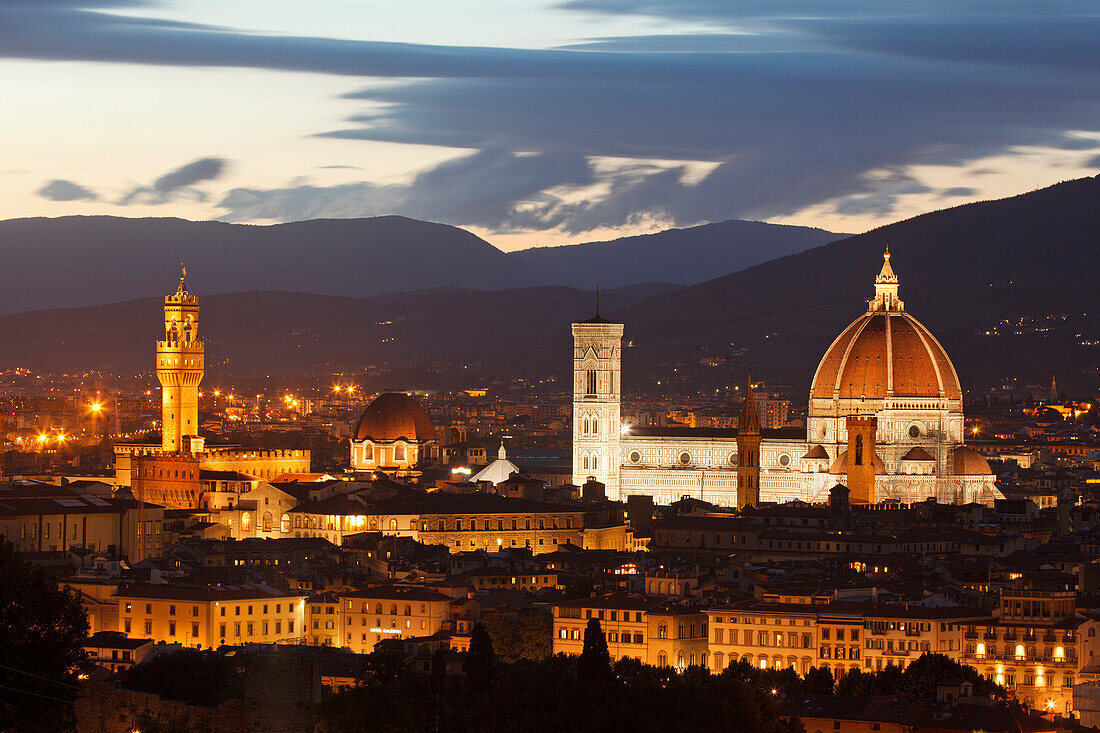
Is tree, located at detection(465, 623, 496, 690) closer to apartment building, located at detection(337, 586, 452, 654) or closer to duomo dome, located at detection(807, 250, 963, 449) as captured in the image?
apartment building, located at detection(337, 586, 452, 654)

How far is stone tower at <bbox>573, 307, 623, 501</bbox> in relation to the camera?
153 m

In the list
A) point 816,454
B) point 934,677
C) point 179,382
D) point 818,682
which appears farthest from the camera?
point 816,454

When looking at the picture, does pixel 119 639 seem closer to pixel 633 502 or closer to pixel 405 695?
pixel 405 695

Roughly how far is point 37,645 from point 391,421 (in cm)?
8819

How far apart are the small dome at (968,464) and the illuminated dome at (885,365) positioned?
18.2 feet

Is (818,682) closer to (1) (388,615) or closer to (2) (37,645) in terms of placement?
(1) (388,615)

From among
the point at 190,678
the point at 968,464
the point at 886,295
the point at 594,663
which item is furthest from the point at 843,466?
the point at 190,678

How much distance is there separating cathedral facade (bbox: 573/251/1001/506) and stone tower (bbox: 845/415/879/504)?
5 cm

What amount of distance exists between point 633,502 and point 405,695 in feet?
245

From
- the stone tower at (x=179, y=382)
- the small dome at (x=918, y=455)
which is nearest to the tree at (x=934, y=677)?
the stone tower at (x=179, y=382)

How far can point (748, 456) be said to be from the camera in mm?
143625

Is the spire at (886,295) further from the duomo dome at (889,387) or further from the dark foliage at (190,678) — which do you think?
the dark foliage at (190,678)

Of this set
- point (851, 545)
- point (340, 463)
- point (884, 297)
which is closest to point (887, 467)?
point (884, 297)

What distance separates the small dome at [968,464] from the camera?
143m
